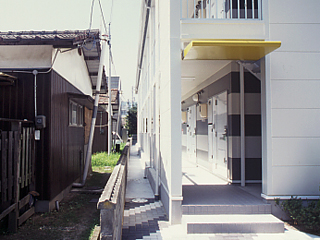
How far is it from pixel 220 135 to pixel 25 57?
464 cm

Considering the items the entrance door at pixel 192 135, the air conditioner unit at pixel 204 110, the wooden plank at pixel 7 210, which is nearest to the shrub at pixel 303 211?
the air conditioner unit at pixel 204 110

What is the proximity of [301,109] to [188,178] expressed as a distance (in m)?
3.10

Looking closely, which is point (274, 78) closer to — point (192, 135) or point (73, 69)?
point (73, 69)

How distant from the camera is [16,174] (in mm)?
4523

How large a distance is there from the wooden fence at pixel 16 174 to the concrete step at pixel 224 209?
270cm

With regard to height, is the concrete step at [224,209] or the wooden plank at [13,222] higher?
the concrete step at [224,209]

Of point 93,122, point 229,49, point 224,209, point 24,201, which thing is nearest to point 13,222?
point 24,201

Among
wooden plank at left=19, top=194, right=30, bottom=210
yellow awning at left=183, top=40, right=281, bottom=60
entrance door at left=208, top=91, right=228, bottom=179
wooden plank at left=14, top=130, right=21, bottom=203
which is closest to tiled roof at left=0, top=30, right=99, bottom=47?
wooden plank at left=14, top=130, right=21, bottom=203

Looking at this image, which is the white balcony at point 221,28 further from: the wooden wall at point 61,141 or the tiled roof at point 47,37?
the wooden wall at point 61,141

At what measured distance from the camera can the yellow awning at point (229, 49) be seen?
4.09m

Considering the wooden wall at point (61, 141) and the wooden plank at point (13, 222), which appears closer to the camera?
the wooden plank at point (13, 222)

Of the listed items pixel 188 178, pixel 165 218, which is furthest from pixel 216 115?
pixel 165 218

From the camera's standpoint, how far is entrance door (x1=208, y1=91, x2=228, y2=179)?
6379mm

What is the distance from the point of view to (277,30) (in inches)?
181
